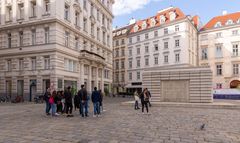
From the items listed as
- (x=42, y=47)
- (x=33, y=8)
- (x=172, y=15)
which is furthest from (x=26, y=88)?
(x=172, y=15)

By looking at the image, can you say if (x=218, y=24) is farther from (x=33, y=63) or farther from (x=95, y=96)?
(x=95, y=96)

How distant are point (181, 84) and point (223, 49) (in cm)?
3422

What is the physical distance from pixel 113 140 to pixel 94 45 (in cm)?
3652

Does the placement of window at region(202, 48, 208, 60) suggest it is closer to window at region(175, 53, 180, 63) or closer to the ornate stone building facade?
window at region(175, 53, 180, 63)

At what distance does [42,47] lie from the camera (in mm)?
31422

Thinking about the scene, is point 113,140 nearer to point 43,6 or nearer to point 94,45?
point 43,6

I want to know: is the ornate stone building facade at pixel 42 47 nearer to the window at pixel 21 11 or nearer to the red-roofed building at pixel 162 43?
the window at pixel 21 11

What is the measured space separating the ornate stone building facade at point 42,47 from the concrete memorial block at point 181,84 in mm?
13212

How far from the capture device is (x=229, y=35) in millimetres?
51031

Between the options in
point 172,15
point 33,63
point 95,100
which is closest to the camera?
point 95,100

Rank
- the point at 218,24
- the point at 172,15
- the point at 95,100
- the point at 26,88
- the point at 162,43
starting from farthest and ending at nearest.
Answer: the point at 162,43, the point at 172,15, the point at 218,24, the point at 26,88, the point at 95,100

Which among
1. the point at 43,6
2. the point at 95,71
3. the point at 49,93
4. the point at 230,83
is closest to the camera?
the point at 49,93

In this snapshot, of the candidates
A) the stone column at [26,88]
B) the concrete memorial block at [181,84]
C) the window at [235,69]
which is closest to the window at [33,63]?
the stone column at [26,88]

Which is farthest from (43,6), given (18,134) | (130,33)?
(130,33)
